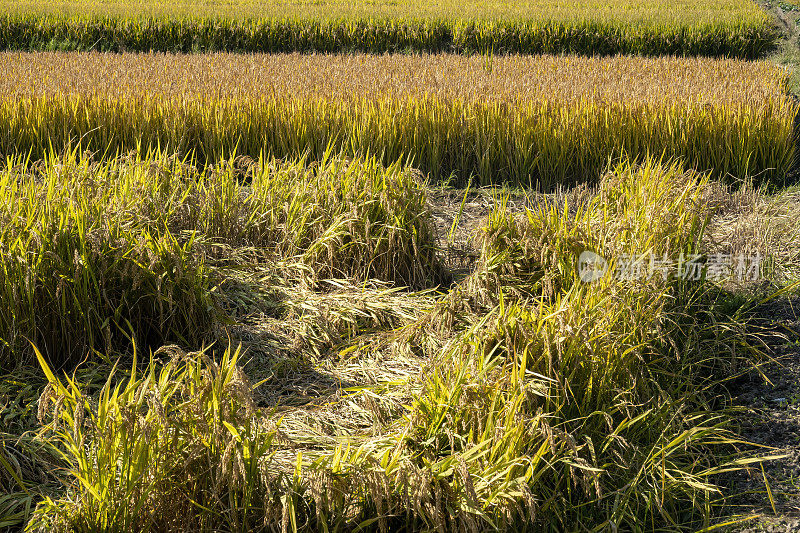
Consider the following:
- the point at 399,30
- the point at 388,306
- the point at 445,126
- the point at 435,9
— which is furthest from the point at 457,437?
the point at 435,9

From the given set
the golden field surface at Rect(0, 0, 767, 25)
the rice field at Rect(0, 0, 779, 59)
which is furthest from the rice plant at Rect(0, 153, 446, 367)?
the golden field surface at Rect(0, 0, 767, 25)

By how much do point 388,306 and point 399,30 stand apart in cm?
764

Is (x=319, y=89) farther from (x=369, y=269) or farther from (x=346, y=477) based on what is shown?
(x=346, y=477)

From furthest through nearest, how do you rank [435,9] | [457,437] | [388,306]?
1. [435,9]
2. [388,306]
3. [457,437]

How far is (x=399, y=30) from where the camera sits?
972 cm

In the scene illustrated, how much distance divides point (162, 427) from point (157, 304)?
1002mm

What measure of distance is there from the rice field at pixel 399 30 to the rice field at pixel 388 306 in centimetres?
405

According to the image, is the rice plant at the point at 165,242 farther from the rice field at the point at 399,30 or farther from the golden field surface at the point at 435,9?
the golden field surface at the point at 435,9

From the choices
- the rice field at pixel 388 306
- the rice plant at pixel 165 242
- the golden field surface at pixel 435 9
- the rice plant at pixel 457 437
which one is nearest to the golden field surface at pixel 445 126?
the rice field at pixel 388 306

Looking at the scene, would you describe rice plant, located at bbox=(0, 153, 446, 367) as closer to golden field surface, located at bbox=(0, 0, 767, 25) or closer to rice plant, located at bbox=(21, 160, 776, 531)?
rice plant, located at bbox=(21, 160, 776, 531)

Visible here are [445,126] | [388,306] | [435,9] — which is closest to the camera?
[388,306]

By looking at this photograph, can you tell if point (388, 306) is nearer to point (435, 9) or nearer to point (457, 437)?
point (457, 437)

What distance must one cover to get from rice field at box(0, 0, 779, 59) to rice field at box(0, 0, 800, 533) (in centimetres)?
405

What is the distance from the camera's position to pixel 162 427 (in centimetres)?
162
